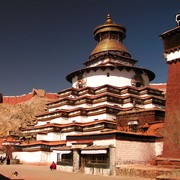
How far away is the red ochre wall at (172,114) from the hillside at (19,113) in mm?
43284

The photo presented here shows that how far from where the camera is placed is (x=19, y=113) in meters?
65.8

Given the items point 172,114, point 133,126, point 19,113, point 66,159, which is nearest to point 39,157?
point 66,159

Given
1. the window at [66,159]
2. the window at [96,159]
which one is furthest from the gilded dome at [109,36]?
the window at [96,159]

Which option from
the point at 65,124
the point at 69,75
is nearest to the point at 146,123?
the point at 65,124

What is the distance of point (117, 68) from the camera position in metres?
43.1

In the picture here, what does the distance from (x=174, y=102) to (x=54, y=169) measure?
13.2 meters

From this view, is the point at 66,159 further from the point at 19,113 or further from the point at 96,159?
the point at 19,113

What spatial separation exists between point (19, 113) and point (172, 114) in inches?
1919

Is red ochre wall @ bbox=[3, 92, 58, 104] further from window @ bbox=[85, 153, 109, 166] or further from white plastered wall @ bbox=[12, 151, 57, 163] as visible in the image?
window @ bbox=[85, 153, 109, 166]

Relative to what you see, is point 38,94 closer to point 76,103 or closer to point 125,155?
point 76,103

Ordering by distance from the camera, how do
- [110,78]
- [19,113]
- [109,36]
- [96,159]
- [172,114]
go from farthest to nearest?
[19,113] < [109,36] < [110,78] < [96,159] < [172,114]

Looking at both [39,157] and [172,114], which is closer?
[172,114]

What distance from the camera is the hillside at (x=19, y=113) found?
6218cm

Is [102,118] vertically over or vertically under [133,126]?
over
